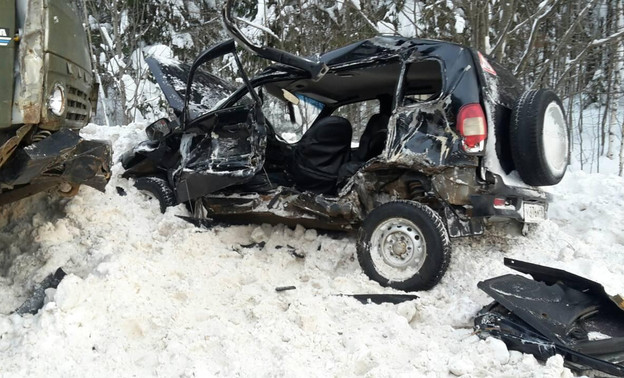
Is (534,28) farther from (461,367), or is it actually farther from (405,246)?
(461,367)

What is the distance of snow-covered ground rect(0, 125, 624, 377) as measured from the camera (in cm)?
283

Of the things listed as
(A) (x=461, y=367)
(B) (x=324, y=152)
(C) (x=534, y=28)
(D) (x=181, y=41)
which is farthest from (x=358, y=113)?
(D) (x=181, y=41)

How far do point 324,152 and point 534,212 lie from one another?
6.30 ft

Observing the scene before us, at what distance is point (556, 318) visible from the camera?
299 cm

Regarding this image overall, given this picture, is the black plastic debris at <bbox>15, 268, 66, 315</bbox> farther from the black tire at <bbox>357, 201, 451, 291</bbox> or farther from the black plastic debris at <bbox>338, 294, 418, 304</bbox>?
the black tire at <bbox>357, 201, 451, 291</bbox>

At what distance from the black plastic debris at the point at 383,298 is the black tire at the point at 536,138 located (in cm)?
130

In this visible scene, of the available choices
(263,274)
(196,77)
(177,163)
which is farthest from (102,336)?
(196,77)

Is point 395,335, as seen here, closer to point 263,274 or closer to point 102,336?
point 263,274

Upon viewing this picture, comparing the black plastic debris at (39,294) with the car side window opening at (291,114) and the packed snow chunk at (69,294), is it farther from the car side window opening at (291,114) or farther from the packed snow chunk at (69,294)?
the car side window opening at (291,114)

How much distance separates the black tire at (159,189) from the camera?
518cm

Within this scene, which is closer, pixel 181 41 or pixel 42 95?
pixel 42 95

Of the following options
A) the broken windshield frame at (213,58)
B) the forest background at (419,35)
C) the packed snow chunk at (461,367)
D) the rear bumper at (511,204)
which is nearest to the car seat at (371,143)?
the broken windshield frame at (213,58)

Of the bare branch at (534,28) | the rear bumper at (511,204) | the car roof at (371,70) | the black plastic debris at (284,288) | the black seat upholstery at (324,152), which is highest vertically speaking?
the bare branch at (534,28)

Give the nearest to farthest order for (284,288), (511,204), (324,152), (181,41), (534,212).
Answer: (284,288), (511,204), (534,212), (324,152), (181,41)
